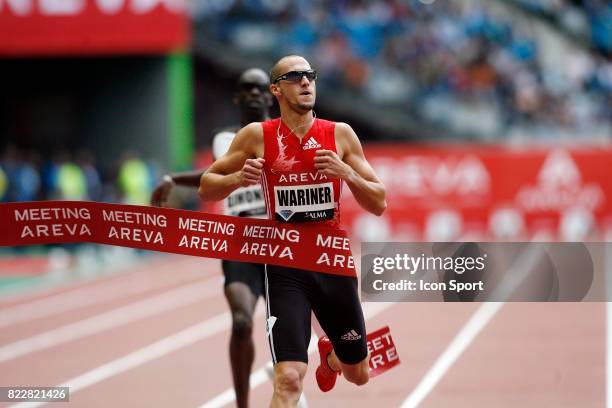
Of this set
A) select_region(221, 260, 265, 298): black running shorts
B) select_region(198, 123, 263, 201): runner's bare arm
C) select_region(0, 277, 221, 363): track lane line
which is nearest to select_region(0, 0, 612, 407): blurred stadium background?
select_region(0, 277, 221, 363): track lane line

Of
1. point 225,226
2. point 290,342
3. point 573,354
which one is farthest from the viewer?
point 573,354

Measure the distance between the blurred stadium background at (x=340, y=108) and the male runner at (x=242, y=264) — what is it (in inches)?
471

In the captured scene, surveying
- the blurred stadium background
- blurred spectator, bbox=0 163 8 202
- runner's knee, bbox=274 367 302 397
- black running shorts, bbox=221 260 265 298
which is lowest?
runner's knee, bbox=274 367 302 397

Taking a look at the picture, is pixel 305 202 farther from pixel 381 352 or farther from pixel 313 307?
pixel 381 352

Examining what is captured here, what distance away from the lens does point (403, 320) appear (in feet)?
47.3

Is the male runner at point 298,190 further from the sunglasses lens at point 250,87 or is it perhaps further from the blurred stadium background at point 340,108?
the blurred stadium background at point 340,108

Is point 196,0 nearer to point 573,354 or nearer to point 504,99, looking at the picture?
point 504,99

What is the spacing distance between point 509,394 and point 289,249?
125 inches

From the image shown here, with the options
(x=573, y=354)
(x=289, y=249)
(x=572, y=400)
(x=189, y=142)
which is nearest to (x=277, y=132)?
(x=289, y=249)

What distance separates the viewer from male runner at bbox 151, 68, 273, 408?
27.0 ft

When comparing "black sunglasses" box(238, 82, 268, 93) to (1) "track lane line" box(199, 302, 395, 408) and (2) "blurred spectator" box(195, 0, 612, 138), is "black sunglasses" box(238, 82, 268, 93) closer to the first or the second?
(1) "track lane line" box(199, 302, 395, 408)

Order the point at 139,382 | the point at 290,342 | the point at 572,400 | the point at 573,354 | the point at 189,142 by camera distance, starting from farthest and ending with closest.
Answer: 1. the point at 189,142
2. the point at 573,354
3. the point at 139,382
4. the point at 572,400
5. the point at 290,342

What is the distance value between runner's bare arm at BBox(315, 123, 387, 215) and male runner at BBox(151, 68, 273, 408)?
70.8 inches

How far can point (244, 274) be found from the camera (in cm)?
839
